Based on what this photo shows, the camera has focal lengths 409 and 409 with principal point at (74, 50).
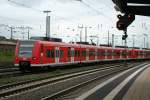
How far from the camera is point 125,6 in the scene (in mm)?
20734

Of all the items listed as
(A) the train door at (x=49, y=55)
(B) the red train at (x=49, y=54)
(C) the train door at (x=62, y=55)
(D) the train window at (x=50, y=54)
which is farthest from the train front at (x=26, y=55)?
(C) the train door at (x=62, y=55)

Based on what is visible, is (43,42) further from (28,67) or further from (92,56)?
(92,56)

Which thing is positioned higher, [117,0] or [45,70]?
[117,0]

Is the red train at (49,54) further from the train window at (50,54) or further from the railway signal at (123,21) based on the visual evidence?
the railway signal at (123,21)

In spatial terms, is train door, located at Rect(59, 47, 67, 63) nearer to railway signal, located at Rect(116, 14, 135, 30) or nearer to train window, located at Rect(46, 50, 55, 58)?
train window, located at Rect(46, 50, 55, 58)

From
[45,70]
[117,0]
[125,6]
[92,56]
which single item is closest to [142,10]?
[125,6]

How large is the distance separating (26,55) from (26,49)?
0.48 meters

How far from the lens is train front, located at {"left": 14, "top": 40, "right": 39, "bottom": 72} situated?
1277 inches

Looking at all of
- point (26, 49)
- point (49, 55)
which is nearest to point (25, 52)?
point (26, 49)

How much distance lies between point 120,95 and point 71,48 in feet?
81.3

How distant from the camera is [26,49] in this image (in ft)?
108

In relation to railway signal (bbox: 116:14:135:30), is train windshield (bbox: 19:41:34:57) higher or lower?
lower

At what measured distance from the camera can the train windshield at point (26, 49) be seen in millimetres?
32812

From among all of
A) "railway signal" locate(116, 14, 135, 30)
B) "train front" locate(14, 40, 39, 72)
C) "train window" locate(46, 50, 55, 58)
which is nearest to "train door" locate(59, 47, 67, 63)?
"train window" locate(46, 50, 55, 58)
